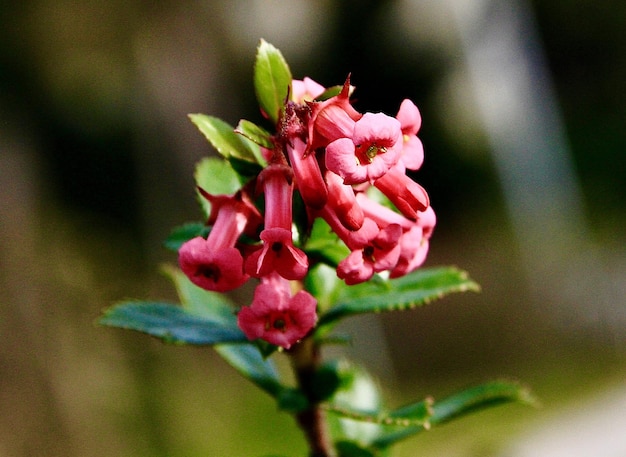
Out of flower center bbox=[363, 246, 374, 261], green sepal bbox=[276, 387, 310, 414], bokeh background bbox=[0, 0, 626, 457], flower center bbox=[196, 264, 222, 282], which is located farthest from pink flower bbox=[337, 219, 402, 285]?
bokeh background bbox=[0, 0, 626, 457]

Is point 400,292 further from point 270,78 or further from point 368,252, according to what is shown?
point 270,78

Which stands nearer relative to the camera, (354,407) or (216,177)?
(216,177)

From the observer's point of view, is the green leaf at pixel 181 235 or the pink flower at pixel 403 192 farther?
the green leaf at pixel 181 235

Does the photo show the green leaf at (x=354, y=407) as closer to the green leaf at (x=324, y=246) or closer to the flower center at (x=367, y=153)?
the green leaf at (x=324, y=246)

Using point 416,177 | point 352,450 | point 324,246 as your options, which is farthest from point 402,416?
point 416,177

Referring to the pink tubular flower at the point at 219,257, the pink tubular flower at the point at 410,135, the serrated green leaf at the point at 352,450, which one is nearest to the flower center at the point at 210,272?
the pink tubular flower at the point at 219,257

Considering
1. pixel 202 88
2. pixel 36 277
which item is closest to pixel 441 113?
pixel 202 88
